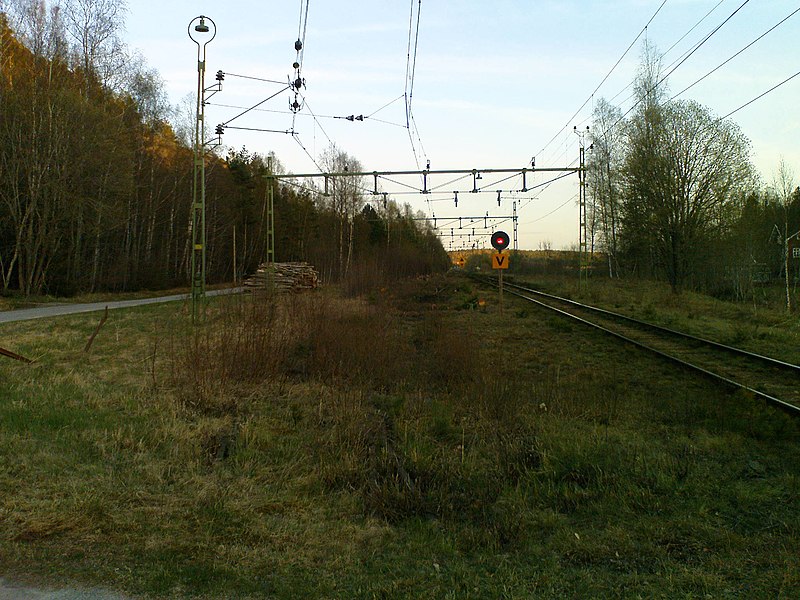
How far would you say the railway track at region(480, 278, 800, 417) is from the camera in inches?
390

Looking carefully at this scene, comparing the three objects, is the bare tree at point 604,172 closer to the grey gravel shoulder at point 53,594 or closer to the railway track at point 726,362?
the railway track at point 726,362

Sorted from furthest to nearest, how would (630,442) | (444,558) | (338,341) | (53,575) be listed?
(338,341), (630,442), (444,558), (53,575)

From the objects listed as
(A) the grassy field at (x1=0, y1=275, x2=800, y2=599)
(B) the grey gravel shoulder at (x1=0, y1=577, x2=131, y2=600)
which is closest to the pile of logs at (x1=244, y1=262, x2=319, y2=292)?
(A) the grassy field at (x1=0, y1=275, x2=800, y2=599)

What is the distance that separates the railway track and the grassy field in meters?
0.57

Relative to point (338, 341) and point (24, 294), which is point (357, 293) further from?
point (24, 294)

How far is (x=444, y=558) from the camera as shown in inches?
174

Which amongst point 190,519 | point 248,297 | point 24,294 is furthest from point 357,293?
point 190,519

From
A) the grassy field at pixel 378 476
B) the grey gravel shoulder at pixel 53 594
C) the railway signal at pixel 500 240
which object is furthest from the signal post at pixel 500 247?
the grey gravel shoulder at pixel 53 594

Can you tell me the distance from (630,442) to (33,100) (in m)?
32.1

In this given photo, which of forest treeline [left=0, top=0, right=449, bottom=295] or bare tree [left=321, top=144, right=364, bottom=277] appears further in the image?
bare tree [left=321, top=144, right=364, bottom=277]

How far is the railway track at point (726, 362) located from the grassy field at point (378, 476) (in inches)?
22.4

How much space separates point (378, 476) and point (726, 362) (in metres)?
10.0

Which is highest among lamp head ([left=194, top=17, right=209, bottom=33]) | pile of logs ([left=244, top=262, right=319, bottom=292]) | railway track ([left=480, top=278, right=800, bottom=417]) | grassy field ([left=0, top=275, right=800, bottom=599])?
lamp head ([left=194, top=17, right=209, bottom=33])

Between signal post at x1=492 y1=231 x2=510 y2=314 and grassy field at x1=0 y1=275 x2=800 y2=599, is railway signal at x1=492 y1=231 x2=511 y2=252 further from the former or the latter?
grassy field at x1=0 y1=275 x2=800 y2=599
